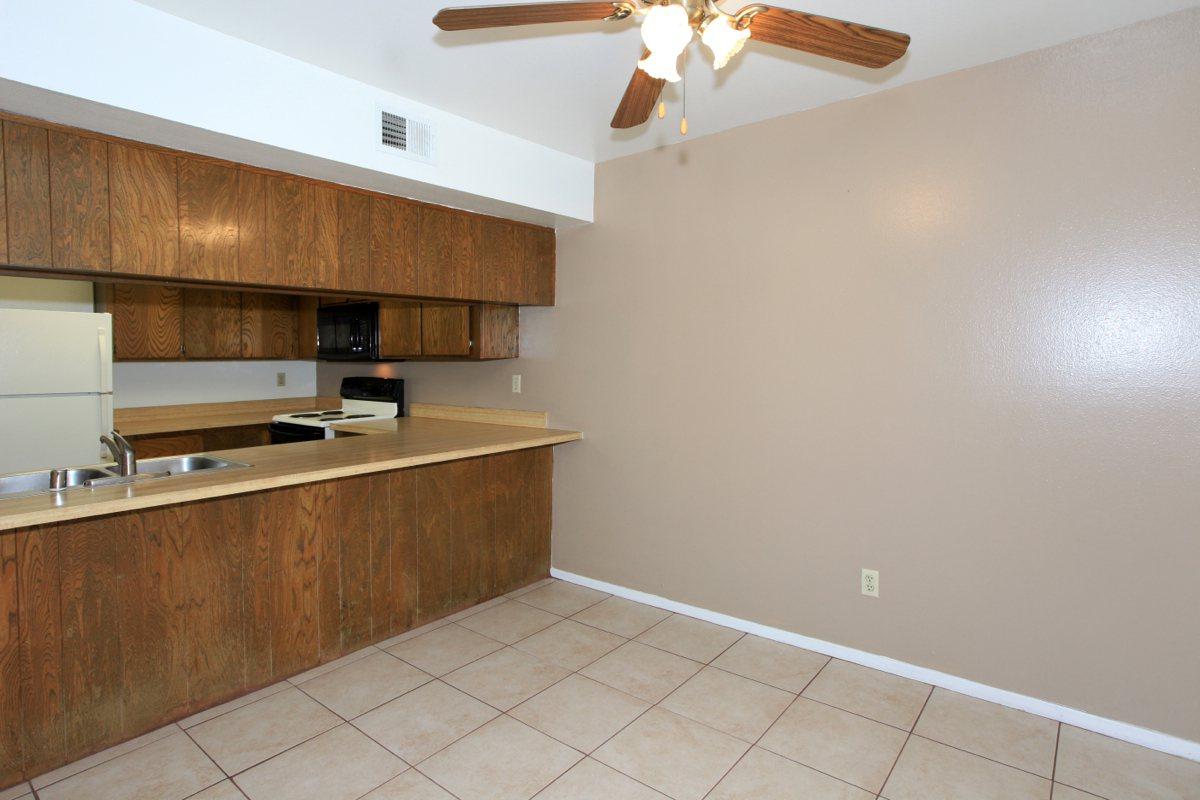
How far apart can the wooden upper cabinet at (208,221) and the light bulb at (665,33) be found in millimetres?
1873

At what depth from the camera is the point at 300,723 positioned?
228 cm

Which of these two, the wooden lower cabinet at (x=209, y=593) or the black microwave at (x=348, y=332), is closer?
the wooden lower cabinet at (x=209, y=593)

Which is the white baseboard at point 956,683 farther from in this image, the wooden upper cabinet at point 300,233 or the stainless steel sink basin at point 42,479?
the stainless steel sink basin at point 42,479

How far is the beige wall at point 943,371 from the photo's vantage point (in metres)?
2.12

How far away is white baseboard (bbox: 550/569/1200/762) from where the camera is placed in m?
2.15

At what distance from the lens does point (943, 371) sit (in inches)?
98.7

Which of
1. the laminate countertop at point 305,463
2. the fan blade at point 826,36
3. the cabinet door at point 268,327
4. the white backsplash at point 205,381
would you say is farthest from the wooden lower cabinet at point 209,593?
the white backsplash at point 205,381

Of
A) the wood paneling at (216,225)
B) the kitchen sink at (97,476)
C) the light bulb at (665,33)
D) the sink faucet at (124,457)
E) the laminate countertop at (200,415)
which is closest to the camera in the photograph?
the light bulb at (665,33)

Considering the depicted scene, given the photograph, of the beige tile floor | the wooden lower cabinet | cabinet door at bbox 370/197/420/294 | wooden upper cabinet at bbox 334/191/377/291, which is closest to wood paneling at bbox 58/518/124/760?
the wooden lower cabinet

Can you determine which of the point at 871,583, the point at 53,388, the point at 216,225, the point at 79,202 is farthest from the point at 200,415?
the point at 871,583

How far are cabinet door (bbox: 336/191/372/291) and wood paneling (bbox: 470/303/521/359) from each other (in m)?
0.93

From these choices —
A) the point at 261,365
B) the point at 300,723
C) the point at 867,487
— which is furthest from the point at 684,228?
the point at 261,365

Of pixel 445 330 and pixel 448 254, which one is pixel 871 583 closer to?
pixel 448 254

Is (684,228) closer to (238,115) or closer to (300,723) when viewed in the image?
(238,115)
